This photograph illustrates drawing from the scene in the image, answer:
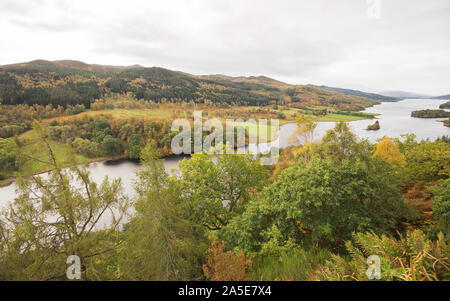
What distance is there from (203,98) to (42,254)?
3747 inches

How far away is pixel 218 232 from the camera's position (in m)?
9.64

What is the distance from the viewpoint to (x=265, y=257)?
7133 mm

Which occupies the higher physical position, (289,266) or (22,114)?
(22,114)

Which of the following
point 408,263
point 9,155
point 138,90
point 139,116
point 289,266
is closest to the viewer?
point 408,263

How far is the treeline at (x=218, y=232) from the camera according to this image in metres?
5.50

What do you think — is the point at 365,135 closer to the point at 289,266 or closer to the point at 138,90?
the point at 289,266

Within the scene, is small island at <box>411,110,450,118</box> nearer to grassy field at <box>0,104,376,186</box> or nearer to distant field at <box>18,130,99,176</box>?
grassy field at <box>0,104,376,186</box>

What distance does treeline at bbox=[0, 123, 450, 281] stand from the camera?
5504 millimetres

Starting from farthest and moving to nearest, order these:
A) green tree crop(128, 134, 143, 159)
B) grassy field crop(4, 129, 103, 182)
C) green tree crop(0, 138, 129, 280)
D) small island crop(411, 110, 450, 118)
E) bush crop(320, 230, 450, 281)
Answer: small island crop(411, 110, 450, 118) → green tree crop(128, 134, 143, 159) → grassy field crop(4, 129, 103, 182) → green tree crop(0, 138, 129, 280) → bush crop(320, 230, 450, 281)

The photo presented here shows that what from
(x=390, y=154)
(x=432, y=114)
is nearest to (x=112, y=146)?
(x=390, y=154)

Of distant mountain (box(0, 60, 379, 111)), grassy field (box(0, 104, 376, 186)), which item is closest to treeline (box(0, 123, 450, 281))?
grassy field (box(0, 104, 376, 186))
